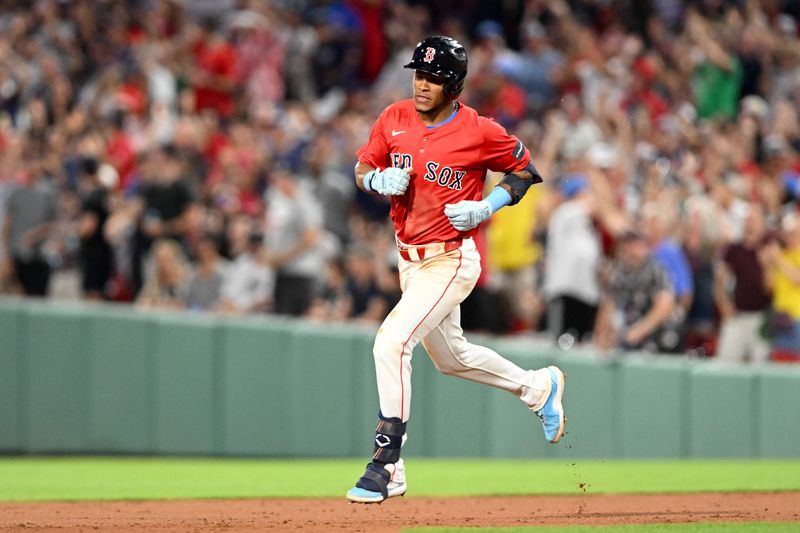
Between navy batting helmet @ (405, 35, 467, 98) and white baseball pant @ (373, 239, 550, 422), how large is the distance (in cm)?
81

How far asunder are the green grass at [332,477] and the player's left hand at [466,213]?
99.8 inches

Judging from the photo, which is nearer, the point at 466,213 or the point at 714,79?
the point at 466,213

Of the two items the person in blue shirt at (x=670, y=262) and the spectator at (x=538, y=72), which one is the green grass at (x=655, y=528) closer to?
the person in blue shirt at (x=670, y=262)

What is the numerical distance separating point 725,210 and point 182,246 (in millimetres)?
5074

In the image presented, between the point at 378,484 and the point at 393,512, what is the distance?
2.91ft

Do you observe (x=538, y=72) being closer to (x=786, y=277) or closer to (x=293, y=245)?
(x=293, y=245)

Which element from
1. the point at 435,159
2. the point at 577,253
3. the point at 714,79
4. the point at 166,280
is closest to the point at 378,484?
the point at 435,159

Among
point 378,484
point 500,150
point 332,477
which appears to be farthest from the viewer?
point 332,477

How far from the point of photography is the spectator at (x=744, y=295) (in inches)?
472

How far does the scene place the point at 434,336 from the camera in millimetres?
7027

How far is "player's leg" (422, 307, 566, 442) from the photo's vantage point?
278 inches

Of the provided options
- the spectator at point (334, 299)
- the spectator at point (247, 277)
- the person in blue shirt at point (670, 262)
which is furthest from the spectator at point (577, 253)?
the spectator at point (247, 277)

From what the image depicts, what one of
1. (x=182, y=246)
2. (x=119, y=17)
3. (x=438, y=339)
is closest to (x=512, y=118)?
(x=182, y=246)

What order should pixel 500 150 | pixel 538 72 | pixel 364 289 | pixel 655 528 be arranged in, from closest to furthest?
pixel 655 528
pixel 500 150
pixel 364 289
pixel 538 72
